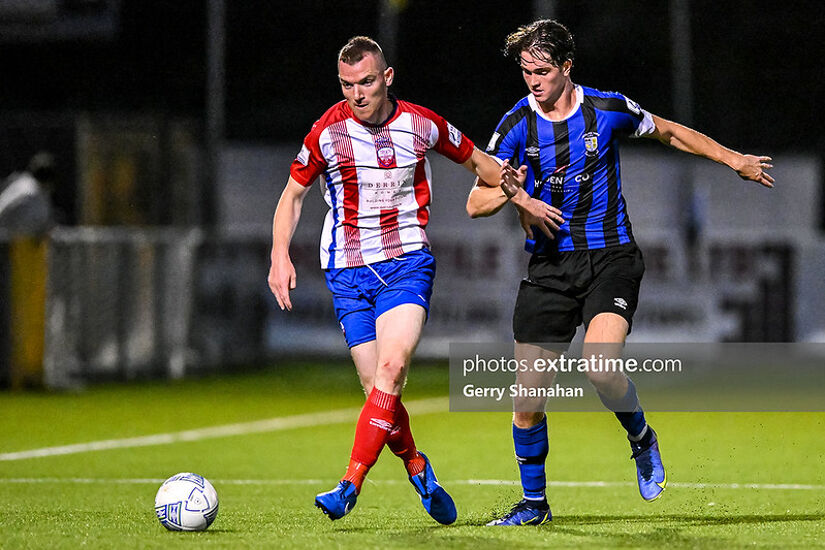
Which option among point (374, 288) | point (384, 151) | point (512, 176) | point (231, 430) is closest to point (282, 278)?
point (374, 288)

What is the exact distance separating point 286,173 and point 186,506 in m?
13.3

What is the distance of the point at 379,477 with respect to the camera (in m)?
8.19

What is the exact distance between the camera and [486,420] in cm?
1176

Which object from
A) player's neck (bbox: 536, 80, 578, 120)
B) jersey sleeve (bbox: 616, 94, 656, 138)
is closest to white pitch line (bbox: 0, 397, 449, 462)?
player's neck (bbox: 536, 80, 578, 120)

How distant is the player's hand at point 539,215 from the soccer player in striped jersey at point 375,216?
0.01 m

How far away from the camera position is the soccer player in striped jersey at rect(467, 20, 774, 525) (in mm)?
6180

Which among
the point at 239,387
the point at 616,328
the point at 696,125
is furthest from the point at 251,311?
the point at 616,328

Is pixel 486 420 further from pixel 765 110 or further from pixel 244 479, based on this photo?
pixel 765 110

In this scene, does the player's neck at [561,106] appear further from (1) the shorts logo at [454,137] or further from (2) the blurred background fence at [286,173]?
(2) the blurred background fence at [286,173]

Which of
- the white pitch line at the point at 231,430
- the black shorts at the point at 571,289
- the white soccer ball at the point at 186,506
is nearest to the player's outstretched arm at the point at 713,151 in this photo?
the black shorts at the point at 571,289

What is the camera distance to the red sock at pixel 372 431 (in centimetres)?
567

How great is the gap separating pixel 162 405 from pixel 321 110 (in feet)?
36.0

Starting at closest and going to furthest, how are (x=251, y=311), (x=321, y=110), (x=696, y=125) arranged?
1. (x=251, y=311)
2. (x=696, y=125)
3. (x=321, y=110)

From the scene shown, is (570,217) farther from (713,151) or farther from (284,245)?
(284,245)
